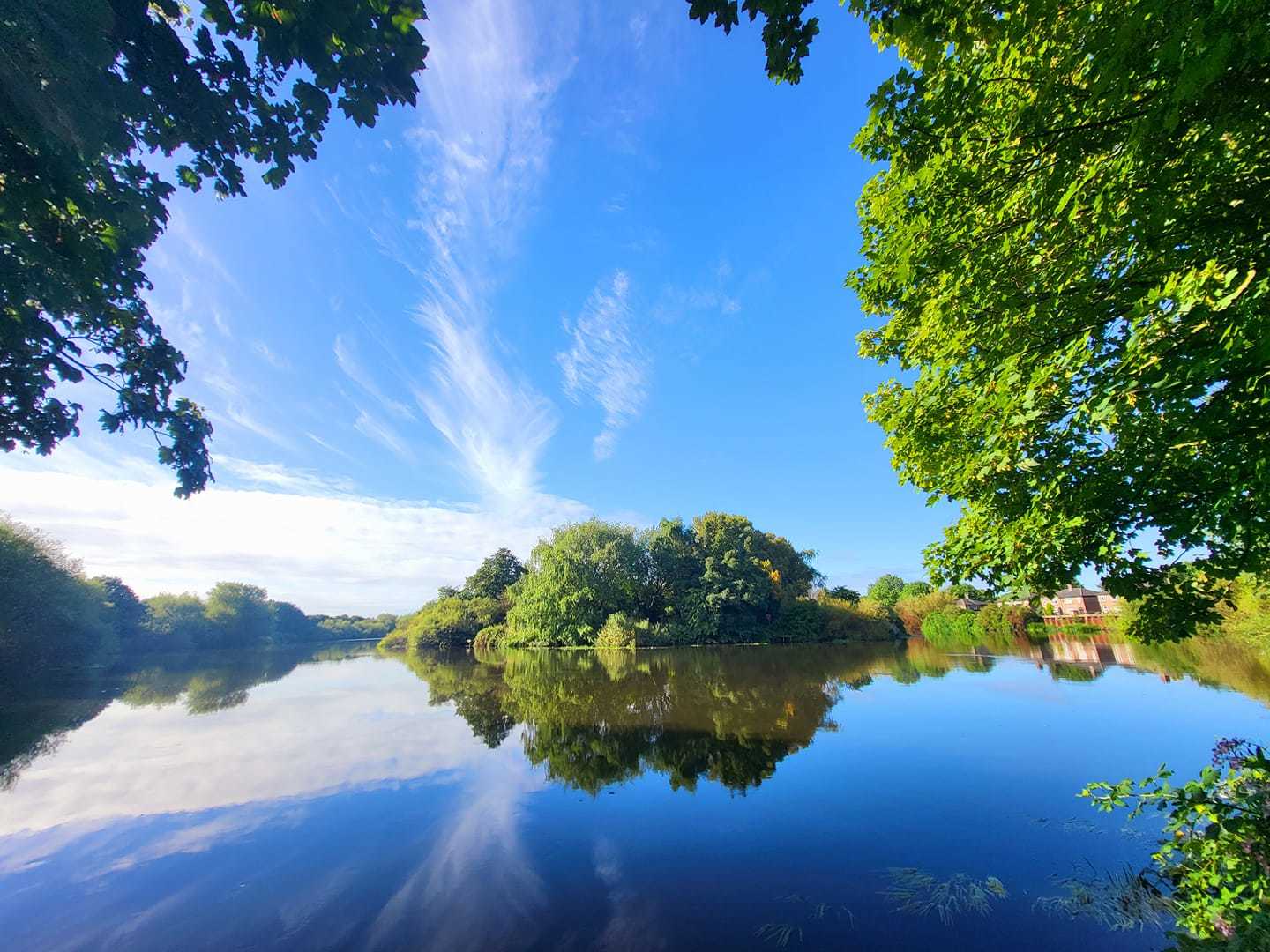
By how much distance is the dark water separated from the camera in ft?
13.3

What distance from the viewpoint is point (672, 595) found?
40531 mm

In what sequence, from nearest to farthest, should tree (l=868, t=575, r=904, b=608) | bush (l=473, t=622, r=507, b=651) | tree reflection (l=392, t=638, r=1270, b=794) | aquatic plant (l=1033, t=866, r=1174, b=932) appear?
aquatic plant (l=1033, t=866, r=1174, b=932), tree reflection (l=392, t=638, r=1270, b=794), bush (l=473, t=622, r=507, b=651), tree (l=868, t=575, r=904, b=608)

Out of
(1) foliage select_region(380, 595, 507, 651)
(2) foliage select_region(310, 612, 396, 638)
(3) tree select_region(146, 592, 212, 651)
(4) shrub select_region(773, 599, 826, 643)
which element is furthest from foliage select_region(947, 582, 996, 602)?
(2) foliage select_region(310, 612, 396, 638)

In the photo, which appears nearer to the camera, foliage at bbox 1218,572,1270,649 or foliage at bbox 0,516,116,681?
foliage at bbox 1218,572,1270,649

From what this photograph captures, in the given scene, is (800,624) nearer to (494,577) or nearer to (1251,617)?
(1251,617)

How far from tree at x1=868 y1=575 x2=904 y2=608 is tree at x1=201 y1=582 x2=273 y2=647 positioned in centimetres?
10226

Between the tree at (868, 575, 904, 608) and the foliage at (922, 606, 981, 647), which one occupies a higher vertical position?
the tree at (868, 575, 904, 608)

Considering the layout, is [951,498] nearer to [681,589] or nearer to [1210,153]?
[1210,153]

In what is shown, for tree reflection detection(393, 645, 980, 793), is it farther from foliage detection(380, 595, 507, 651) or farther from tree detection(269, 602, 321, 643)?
tree detection(269, 602, 321, 643)

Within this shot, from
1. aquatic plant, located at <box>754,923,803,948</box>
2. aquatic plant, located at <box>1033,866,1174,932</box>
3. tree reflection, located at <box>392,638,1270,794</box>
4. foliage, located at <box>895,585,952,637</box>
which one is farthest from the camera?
foliage, located at <box>895,585,952,637</box>

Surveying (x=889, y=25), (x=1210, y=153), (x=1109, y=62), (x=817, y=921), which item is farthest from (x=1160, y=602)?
(x=889, y=25)

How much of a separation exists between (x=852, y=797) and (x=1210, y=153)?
755 cm

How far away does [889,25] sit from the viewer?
2.97 m

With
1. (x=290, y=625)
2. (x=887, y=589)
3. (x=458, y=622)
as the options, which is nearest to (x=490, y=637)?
(x=458, y=622)
